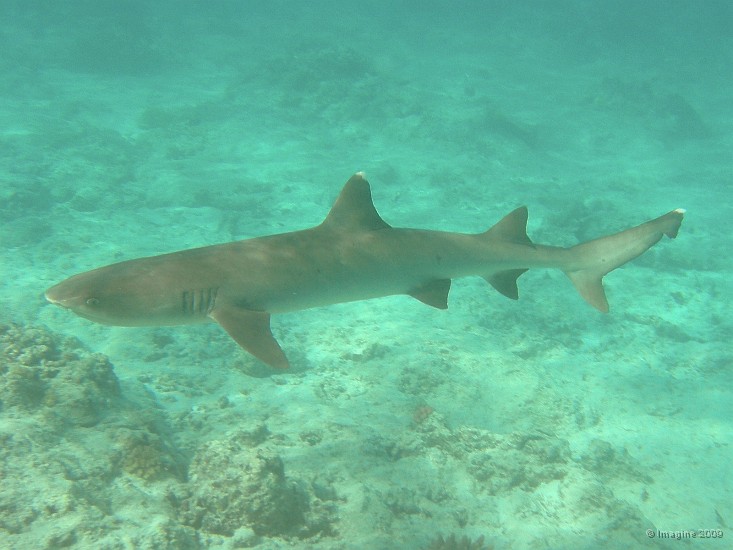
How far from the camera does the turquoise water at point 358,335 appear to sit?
3.74 meters

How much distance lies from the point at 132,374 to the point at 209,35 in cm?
3731

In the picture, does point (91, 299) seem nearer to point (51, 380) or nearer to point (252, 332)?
point (252, 332)

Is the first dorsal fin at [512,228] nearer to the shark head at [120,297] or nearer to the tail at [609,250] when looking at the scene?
the tail at [609,250]

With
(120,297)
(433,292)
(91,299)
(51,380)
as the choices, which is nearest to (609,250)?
(433,292)

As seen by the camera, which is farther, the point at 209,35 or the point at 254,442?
the point at 209,35

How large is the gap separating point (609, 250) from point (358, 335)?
4431 mm

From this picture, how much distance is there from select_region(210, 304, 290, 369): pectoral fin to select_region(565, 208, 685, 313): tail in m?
3.77

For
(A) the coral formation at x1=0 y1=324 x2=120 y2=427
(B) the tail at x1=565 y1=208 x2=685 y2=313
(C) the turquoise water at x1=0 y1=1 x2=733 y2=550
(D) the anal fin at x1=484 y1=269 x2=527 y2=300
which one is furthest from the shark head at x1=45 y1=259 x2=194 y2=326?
(B) the tail at x1=565 y1=208 x2=685 y2=313

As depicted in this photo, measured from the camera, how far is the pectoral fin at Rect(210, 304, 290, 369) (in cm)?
327

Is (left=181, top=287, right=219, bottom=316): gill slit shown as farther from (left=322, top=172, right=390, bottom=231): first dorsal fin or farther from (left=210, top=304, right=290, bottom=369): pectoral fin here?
(left=322, top=172, right=390, bottom=231): first dorsal fin

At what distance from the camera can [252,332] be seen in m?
3.42

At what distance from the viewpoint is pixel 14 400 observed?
3.92 m

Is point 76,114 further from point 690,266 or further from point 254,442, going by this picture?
point 690,266

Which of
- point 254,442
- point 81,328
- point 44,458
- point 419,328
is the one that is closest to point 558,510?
point 254,442
